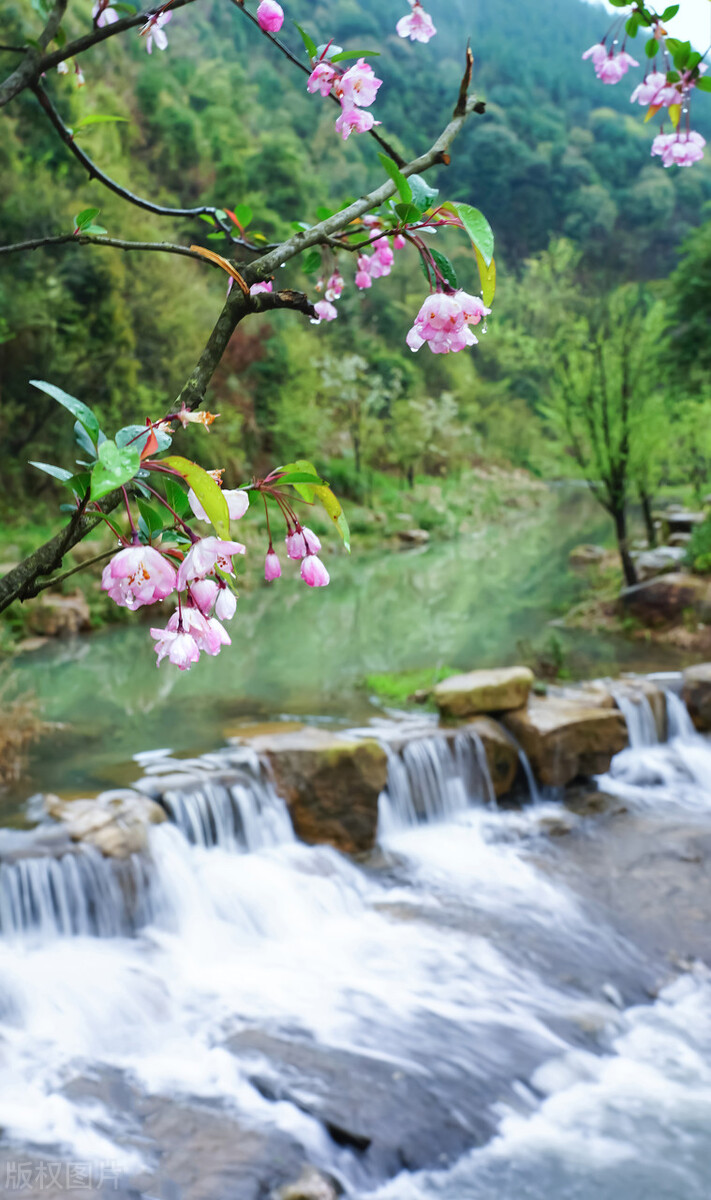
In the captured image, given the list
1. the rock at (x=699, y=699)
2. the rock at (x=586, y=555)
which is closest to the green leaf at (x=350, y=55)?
the rock at (x=699, y=699)

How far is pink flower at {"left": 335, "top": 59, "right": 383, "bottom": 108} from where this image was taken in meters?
1.28

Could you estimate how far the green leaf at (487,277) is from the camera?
854 millimetres

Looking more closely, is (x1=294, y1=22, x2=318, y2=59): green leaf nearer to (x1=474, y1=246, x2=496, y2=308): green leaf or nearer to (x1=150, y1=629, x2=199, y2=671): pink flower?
(x1=474, y1=246, x2=496, y2=308): green leaf

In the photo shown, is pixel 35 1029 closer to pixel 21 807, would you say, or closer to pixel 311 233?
pixel 21 807

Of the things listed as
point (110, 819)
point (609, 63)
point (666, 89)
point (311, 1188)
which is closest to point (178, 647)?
point (666, 89)

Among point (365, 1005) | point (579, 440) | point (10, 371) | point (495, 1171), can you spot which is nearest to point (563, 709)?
point (365, 1005)

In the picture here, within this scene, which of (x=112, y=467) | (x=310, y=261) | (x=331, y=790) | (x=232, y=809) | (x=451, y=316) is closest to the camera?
(x=112, y=467)

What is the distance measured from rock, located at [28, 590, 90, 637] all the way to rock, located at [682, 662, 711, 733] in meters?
8.38

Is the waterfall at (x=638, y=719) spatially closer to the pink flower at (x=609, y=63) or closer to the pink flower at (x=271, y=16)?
the pink flower at (x=609, y=63)

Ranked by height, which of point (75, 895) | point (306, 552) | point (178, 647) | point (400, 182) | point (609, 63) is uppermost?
point (609, 63)

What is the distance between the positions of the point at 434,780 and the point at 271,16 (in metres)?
6.35

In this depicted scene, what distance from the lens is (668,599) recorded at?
12406mm

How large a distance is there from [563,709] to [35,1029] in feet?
16.8

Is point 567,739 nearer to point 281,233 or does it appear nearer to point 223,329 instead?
point 223,329
